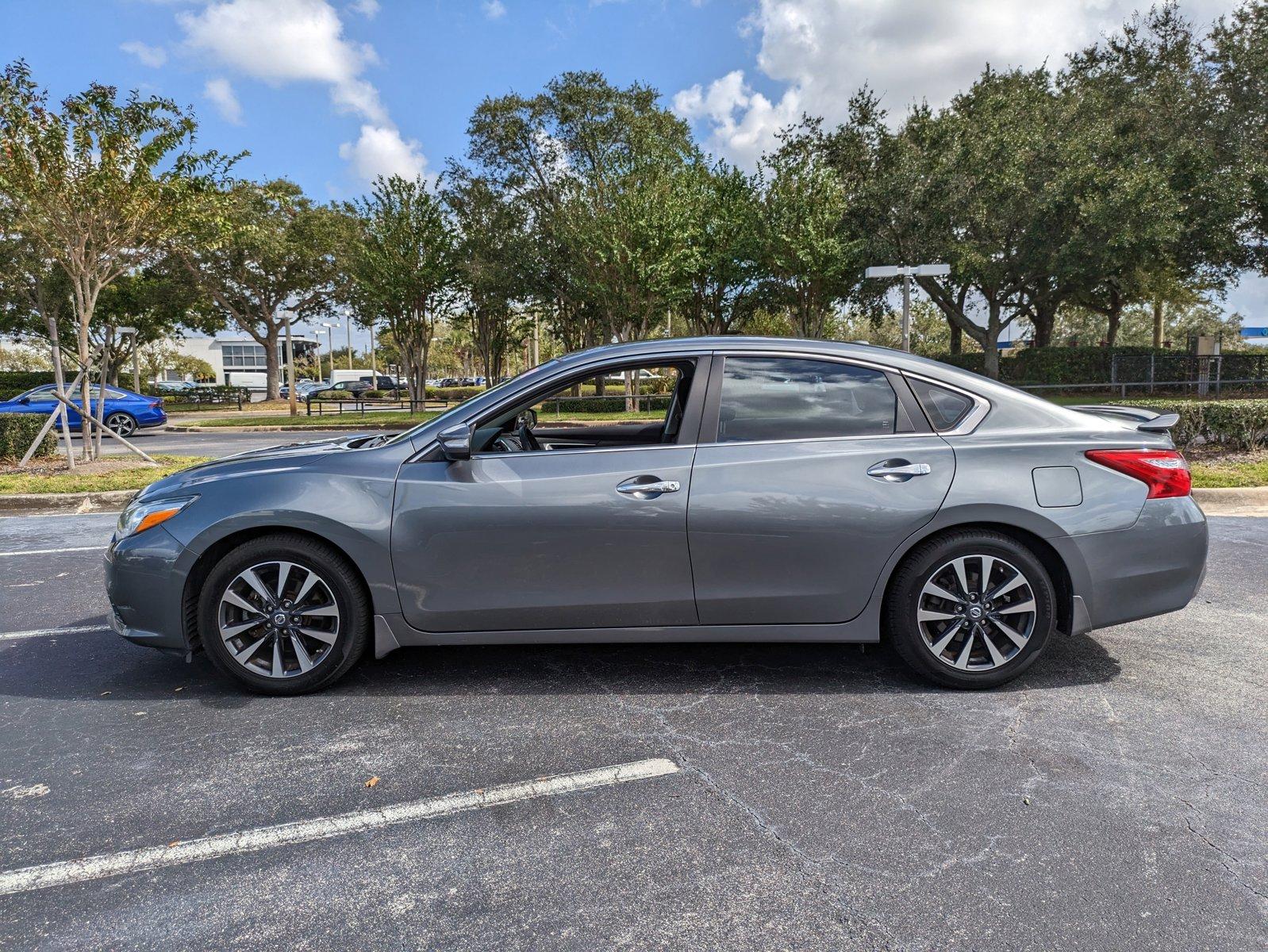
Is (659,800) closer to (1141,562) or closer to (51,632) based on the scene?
(1141,562)

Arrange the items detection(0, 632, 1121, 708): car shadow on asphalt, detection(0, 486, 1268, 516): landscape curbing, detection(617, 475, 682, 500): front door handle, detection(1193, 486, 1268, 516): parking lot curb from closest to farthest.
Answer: detection(617, 475, 682, 500): front door handle, detection(0, 632, 1121, 708): car shadow on asphalt, detection(1193, 486, 1268, 516): parking lot curb, detection(0, 486, 1268, 516): landscape curbing

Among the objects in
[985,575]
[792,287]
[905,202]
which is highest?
[905,202]

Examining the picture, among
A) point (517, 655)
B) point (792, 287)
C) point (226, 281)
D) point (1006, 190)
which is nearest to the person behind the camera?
point (517, 655)

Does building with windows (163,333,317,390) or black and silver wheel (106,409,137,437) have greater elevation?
building with windows (163,333,317,390)

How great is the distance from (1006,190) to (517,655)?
25.2 m

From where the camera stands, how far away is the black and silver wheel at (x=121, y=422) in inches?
811

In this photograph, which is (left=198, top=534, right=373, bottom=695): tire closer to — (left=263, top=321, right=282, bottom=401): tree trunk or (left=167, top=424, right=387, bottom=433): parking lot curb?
(left=167, top=424, right=387, bottom=433): parking lot curb

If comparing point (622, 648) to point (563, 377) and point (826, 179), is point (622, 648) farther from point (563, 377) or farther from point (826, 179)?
point (826, 179)

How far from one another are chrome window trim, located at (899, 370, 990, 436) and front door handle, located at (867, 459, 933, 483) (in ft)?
0.75

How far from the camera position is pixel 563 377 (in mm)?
3945

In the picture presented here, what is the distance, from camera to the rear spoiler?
3939mm

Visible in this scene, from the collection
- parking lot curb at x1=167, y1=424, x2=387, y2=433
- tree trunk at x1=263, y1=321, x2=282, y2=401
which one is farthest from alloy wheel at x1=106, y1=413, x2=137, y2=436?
tree trunk at x1=263, y1=321, x2=282, y2=401

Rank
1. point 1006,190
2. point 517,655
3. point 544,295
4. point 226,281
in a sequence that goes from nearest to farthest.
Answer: point 517,655
point 1006,190
point 544,295
point 226,281

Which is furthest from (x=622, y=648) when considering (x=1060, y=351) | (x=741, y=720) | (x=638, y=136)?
(x=1060, y=351)
